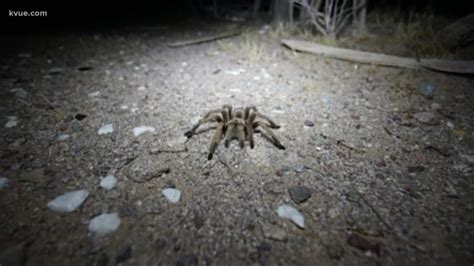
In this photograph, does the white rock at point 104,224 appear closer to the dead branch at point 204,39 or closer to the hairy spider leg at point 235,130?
the hairy spider leg at point 235,130

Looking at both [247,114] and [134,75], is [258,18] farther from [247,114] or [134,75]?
[247,114]

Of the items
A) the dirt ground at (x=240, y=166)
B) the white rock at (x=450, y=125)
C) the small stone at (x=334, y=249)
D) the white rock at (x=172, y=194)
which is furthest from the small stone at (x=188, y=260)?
the white rock at (x=450, y=125)

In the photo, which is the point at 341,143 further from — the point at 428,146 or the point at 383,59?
the point at 383,59

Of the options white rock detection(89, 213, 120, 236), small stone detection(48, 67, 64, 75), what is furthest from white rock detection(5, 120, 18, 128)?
white rock detection(89, 213, 120, 236)

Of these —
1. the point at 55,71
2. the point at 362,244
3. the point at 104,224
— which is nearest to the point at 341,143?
the point at 362,244

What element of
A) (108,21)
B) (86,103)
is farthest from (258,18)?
(86,103)

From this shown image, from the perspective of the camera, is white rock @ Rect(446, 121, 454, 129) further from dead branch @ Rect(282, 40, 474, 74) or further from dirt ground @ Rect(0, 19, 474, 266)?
dead branch @ Rect(282, 40, 474, 74)

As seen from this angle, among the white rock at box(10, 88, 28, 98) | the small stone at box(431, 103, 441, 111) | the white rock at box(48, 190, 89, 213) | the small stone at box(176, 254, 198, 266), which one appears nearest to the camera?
the small stone at box(176, 254, 198, 266)
